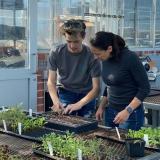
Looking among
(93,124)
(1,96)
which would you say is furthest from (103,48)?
Result: (1,96)

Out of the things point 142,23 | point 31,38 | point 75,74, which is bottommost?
point 75,74

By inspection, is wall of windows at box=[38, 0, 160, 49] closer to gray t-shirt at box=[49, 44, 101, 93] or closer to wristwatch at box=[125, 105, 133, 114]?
gray t-shirt at box=[49, 44, 101, 93]

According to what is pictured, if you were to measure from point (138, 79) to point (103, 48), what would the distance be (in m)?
0.31

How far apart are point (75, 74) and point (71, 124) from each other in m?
0.76

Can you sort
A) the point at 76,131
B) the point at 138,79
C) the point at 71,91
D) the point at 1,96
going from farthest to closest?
1. the point at 1,96
2. the point at 71,91
3. the point at 138,79
4. the point at 76,131

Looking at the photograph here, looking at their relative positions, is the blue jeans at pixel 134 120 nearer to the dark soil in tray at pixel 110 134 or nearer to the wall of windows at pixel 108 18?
the dark soil in tray at pixel 110 134

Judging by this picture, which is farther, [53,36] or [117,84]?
[53,36]

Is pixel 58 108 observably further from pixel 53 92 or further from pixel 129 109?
pixel 129 109

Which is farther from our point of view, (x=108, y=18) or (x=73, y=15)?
(x=108, y=18)

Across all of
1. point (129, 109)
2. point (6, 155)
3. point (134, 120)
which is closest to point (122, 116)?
point (129, 109)

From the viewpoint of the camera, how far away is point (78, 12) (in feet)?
17.7

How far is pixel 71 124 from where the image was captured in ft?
7.91

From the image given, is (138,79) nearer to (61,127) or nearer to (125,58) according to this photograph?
(125,58)

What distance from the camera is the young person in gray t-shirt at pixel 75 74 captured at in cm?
297
